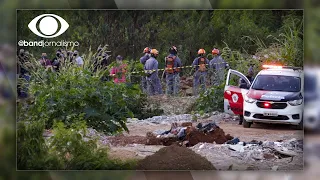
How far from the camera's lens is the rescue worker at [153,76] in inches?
454

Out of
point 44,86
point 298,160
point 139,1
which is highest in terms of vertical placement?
point 139,1

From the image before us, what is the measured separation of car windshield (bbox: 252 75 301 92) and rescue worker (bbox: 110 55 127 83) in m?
1.29

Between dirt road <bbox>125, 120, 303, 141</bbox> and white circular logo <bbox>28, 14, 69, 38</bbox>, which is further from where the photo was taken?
dirt road <bbox>125, 120, 303, 141</bbox>

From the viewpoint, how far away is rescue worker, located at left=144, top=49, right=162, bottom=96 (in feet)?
37.8

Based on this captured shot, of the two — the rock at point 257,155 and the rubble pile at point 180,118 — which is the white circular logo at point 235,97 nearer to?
the rubble pile at point 180,118

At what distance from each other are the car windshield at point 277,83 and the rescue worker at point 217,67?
34 cm

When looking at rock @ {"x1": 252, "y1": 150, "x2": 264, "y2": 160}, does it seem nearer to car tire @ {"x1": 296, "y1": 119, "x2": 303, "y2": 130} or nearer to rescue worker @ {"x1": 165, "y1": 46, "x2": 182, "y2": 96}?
car tire @ {"x1": 296, "y1": 119, "x2": 303, "y2": 130}

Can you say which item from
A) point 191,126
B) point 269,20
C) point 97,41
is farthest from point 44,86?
point 269,20

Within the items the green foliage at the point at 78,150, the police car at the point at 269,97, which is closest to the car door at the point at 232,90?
the police car at the point at 269,97

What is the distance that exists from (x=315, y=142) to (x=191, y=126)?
124cm

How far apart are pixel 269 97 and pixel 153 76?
116 centimetres

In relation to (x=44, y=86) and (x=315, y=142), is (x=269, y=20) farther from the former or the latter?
(x=44, y=86)

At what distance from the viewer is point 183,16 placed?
1141cm

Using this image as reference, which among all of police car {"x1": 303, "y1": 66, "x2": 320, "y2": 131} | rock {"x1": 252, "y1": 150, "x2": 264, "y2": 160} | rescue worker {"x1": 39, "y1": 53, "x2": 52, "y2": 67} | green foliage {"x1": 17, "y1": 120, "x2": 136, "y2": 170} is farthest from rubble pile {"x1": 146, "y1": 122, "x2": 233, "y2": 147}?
rescue worker {"x1": 39, "y1": 53, "x2": 52, "y2": 67}
